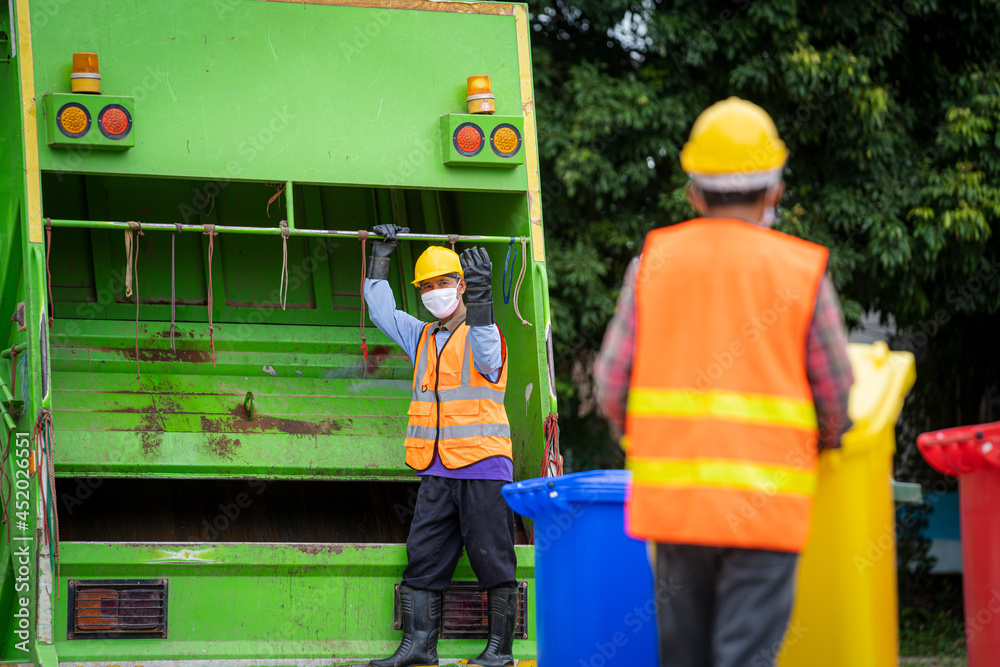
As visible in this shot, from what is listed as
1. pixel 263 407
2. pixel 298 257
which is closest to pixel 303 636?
pixel 263 407

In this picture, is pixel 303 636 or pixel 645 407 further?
pixel 303 636

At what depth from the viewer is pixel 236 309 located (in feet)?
15.7

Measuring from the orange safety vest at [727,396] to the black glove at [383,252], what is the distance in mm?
2250

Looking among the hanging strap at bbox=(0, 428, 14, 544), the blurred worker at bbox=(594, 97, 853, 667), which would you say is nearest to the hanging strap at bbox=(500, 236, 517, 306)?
the hanging strap at bbox=(0, 428, 14, 544)

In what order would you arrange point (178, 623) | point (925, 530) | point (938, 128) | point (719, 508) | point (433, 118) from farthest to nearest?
point (925, 530)
point (938, 128)
point (433, 118)
point (178, 623)
point (719, 508)

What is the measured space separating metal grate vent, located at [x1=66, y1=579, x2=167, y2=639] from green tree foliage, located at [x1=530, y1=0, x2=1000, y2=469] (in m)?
3.87

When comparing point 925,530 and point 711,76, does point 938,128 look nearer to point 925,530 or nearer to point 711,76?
point 711,76

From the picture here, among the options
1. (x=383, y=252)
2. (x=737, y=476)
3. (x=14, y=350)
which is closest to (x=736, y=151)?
(x=737, y=476)

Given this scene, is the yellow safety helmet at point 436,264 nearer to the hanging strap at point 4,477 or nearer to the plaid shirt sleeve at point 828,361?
the hanging strap at point 4,477

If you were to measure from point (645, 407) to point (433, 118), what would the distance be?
7.76 feet

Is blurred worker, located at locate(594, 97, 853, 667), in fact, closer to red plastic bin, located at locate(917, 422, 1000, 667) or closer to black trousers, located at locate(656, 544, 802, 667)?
black trousers, located at locate(656, 544, 802, 667)

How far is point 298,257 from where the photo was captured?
4.86 m

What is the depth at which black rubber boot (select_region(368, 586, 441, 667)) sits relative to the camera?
3.72 m

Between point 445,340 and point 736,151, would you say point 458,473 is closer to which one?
point 445,340
